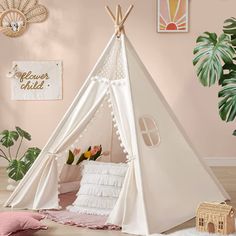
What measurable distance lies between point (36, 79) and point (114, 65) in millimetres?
2162

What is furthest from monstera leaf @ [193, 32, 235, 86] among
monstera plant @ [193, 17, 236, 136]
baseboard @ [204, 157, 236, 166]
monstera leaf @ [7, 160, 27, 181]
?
baseboard @ [204, 157, 236, 166]

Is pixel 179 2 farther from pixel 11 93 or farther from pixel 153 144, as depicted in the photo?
pixel 153 144

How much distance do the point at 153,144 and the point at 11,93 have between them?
2563mm

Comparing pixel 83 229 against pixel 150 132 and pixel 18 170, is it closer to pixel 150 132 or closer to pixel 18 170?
pixel 150 132

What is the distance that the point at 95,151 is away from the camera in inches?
172

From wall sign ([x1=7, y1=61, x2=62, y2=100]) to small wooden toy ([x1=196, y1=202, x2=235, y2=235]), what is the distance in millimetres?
2845

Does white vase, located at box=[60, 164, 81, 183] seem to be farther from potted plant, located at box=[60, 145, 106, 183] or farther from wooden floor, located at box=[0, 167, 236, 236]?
wooden floor, located at box=[0, 167, 236, 236]

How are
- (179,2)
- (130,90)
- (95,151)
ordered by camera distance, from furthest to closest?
(179,2) → (95,151) → (130,90)

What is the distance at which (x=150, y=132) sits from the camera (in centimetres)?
386

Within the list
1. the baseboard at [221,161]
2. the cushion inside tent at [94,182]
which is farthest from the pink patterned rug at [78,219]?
the baseboard at [221,161]

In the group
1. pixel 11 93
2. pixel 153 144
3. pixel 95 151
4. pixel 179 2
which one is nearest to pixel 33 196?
pixel 95 151

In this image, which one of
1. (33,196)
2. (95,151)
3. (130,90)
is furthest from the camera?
(95,151)

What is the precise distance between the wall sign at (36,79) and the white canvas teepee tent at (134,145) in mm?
1941

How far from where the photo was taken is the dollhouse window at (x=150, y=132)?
12.6ft
